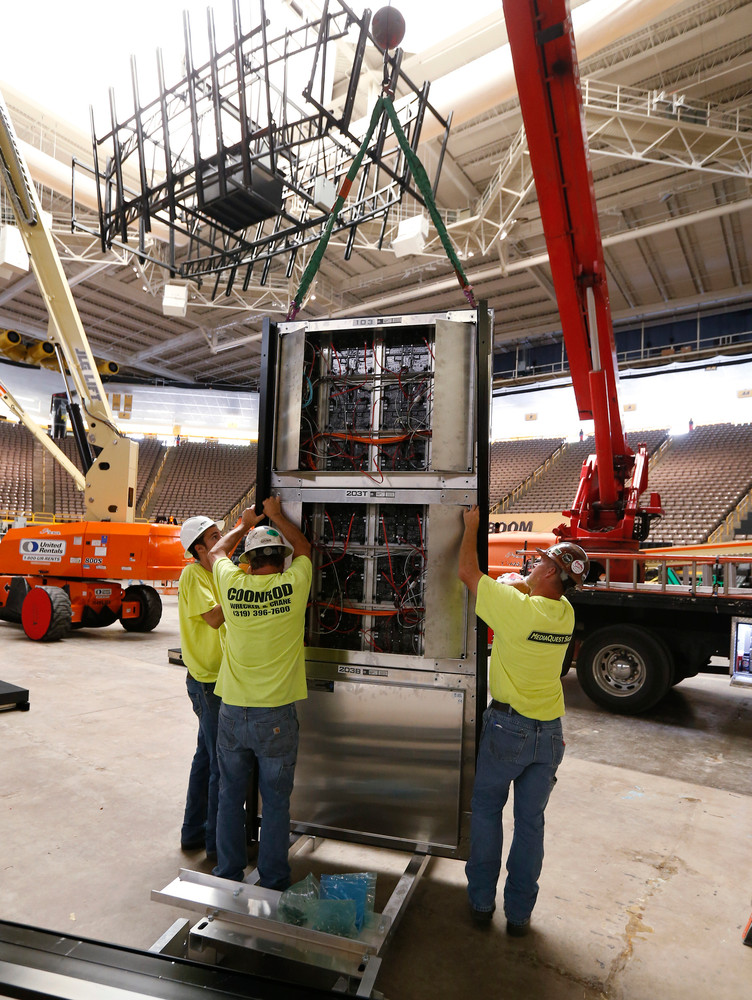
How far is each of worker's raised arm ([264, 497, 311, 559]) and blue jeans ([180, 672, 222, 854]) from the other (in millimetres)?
934

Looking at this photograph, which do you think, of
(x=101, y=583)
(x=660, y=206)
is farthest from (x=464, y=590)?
(x=660, y=206)

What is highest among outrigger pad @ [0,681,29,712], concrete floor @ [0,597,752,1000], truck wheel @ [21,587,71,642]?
truck wheel @ [21,587,71,642]

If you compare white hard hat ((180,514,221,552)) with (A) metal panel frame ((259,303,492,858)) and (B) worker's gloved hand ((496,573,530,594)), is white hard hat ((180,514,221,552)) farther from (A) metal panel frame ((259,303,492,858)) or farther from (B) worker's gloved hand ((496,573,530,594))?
(B) worker's gloved hand ((496,573,530,594))

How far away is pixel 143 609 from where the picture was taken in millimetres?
10758

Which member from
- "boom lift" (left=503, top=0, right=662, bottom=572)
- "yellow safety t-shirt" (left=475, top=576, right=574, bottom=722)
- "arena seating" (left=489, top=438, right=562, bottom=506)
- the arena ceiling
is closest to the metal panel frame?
"yellow safety t-shirt" (left=475, top=576, right=574, bottom=722)

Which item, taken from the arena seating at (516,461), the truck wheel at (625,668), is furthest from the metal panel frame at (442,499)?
the arena seating at (516,461)

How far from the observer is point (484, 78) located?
9.56 m

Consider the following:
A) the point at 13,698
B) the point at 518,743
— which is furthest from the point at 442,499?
the point at 13,698

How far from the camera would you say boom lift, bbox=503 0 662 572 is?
13.9ft

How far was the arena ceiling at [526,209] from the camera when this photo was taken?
35.4 ft

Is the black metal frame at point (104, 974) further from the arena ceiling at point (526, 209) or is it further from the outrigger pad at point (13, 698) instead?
the arena ceiling at point (526, 209)

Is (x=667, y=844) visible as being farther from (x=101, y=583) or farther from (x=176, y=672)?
(x=101, y=583)

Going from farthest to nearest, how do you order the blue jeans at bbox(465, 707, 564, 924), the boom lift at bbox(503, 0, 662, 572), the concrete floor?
the boom lift at bbox(503, 0, 662, 572) < the blue jeans at bbox(465, 707, 564, 924) < the concrete floor

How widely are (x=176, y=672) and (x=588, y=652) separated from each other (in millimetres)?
5061
